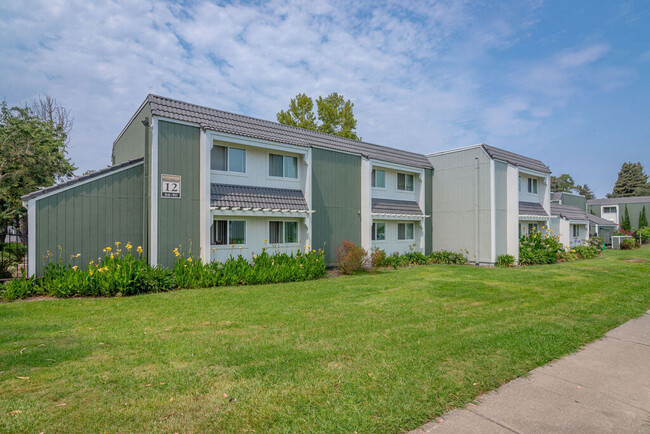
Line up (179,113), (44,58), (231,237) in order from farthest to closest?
(44,58) < (231,237) < (179,113)

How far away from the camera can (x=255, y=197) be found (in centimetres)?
1423

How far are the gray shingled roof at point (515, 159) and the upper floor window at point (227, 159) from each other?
13.3 metres

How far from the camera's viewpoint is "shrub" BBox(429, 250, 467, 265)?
19.9 metres

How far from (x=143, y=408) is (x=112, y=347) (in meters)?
2.44

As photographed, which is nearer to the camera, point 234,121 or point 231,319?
point 231,319

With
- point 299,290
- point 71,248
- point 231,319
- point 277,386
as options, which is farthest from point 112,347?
point 71,248

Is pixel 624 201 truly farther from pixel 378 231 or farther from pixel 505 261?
pixel 378 231

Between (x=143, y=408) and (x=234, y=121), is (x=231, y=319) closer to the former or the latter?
(x=143, y=408)

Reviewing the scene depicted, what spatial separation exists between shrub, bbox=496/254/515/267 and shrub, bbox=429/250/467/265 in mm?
1768

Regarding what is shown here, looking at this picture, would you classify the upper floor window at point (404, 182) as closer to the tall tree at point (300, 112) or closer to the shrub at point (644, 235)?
the tall tree at point (300, 112)

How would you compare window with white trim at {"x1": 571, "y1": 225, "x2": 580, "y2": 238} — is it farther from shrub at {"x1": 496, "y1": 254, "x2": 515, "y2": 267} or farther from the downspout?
the downspout

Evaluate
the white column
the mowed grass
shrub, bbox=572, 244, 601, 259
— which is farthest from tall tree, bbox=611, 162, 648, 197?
the mowed grass

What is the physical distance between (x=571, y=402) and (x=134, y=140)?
1544 cm

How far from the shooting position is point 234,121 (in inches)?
549
